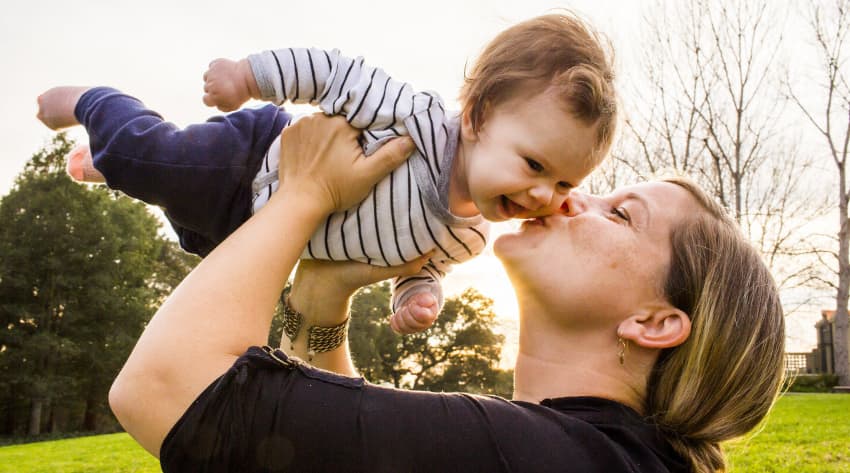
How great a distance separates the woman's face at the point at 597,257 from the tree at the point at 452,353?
28.5 metres

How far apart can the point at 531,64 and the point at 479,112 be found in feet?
0.78

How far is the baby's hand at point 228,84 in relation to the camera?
2.14 m

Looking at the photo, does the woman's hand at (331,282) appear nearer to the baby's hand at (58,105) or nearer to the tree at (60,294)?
the baby's hand at (58,105)

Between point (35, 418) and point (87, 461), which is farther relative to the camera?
point (35, 418)

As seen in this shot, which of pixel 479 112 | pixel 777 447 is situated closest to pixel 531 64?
pixel 479 112

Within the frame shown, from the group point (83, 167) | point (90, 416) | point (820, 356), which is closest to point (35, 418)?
point (90, 416)

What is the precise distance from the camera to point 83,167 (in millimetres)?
2596

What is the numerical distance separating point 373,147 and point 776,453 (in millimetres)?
7862

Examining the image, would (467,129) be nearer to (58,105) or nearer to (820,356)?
(58,105)

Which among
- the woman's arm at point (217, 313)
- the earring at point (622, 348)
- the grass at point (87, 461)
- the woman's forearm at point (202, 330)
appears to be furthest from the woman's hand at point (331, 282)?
the grass at point (87, 461)

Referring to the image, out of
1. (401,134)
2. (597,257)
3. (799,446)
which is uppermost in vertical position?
(401,134)

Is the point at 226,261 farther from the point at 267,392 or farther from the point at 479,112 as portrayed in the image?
the point at 479,112

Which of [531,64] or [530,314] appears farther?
[531,64]

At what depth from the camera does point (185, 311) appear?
58.9 inches
